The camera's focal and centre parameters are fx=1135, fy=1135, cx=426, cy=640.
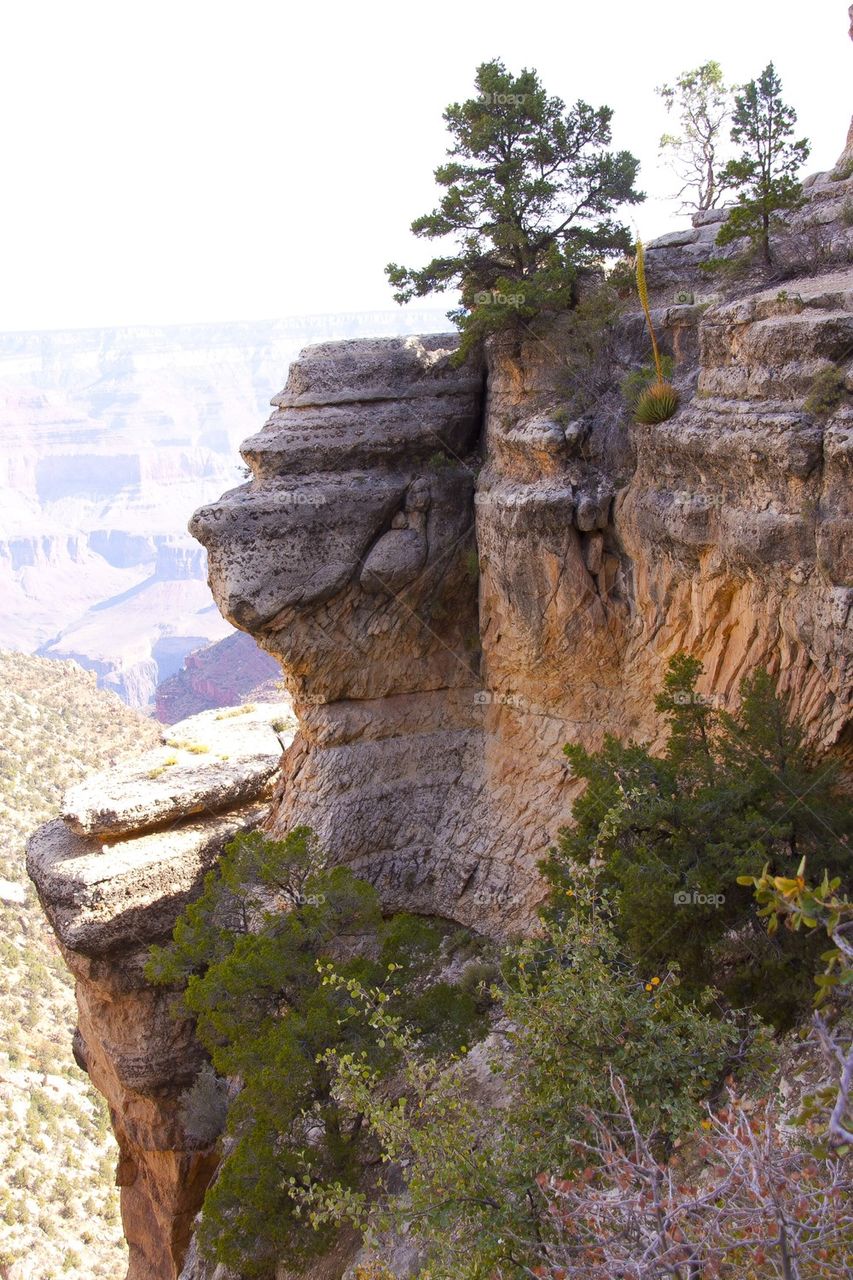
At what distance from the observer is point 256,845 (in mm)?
17750

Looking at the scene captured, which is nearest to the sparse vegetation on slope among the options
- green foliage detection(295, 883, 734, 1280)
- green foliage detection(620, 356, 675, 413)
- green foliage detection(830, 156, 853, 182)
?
green foliage detection(295, 883, 734, 1280)

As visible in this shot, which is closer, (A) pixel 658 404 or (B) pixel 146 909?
(A) pixel 658 404

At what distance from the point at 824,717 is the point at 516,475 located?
707 centimetres

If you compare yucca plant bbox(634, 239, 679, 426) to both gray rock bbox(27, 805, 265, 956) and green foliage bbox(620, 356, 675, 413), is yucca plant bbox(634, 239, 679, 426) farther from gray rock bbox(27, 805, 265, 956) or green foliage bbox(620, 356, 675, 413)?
gray rock bbox(27, 805, 265, 956)

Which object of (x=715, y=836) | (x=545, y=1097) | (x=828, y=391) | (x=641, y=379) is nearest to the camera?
(x=545, y=1097)

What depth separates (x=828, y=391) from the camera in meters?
12.7

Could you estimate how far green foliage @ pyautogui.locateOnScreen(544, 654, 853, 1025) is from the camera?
11.8 meters

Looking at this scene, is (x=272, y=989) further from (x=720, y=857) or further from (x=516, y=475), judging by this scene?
(x=516, y=475)

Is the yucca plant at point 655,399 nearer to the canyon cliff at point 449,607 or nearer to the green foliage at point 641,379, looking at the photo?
the green foliage at point 641,379

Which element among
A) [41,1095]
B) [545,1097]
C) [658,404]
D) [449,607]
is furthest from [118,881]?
[41,1095]

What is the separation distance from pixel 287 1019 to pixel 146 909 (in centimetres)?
624

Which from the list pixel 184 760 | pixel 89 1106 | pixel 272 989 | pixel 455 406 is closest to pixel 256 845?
pixel 272 989

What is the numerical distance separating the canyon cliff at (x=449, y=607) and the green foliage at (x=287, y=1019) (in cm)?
281

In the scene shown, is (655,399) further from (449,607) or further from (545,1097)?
(545,1097)
